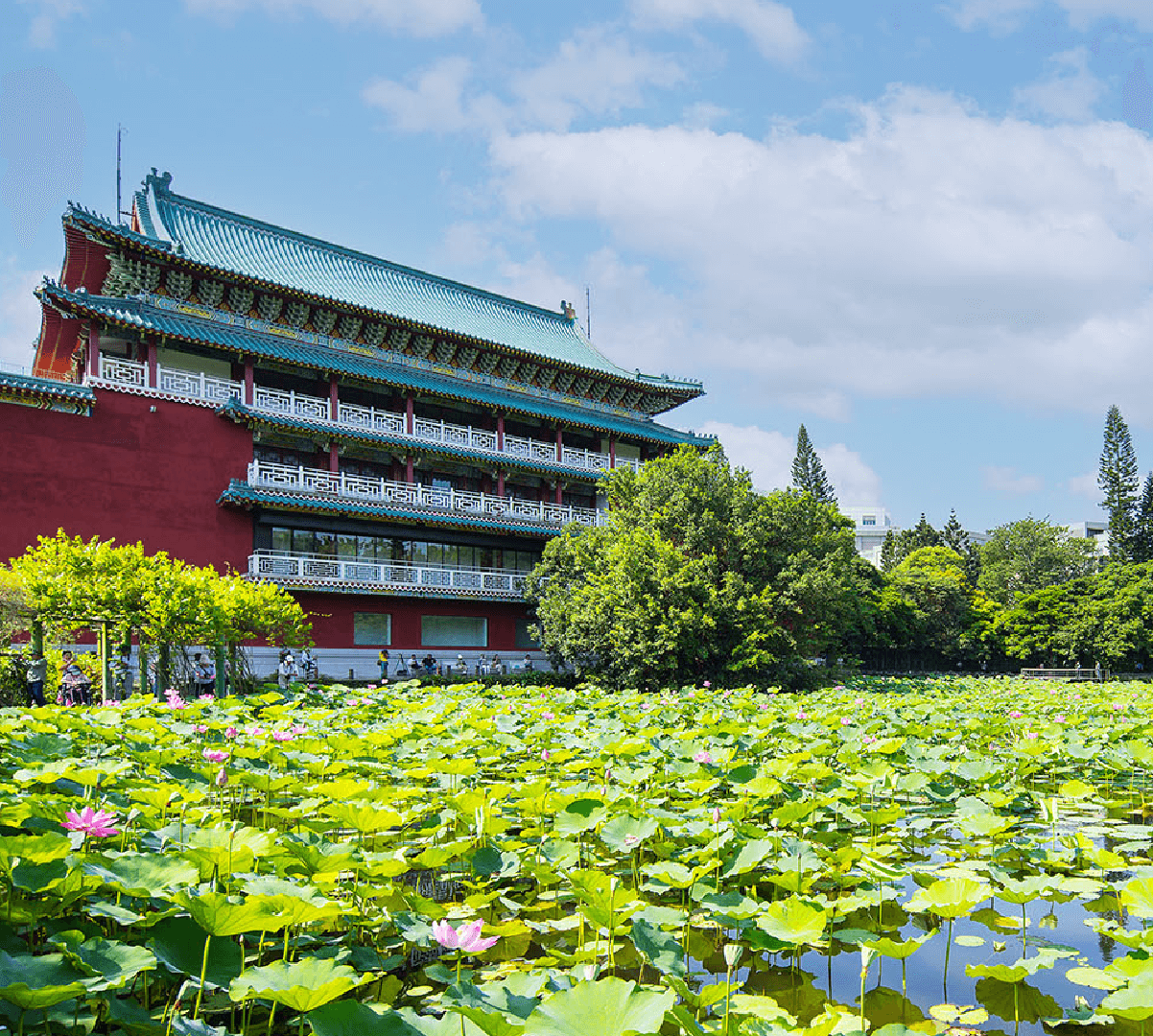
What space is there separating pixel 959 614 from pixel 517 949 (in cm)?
3904

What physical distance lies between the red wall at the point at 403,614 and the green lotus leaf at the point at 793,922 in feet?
60.3

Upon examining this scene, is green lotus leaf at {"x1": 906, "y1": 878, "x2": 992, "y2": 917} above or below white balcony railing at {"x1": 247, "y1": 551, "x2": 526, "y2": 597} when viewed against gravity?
below

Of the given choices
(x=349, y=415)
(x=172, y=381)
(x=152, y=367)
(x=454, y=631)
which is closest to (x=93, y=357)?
(x=152, y=367)

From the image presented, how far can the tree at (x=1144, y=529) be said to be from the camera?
40594 millimetres

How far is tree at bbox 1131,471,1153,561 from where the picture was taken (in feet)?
133

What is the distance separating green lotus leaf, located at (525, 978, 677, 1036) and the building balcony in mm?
18911

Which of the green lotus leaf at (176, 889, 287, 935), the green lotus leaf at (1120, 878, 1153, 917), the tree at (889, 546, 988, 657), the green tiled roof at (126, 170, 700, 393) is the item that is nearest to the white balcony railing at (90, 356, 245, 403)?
the green tiled roof at (126, 170, 700, 393)

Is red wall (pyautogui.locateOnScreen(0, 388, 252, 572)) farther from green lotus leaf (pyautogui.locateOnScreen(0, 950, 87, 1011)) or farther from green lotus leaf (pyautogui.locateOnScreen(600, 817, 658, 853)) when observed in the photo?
green lotus leaf (pyautogui.locateOnScreen(0, 950, 87, 1011))

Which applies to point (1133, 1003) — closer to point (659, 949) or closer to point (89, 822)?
point (659, 949)

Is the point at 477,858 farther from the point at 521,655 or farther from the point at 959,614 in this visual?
the point at 959,614

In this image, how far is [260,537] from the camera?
63.9ft

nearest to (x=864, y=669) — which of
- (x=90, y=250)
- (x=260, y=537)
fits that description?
(x=260, y=537)

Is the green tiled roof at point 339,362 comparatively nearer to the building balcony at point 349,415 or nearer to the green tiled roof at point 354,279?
the building balcony at point 349,415

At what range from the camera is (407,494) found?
22.0m
